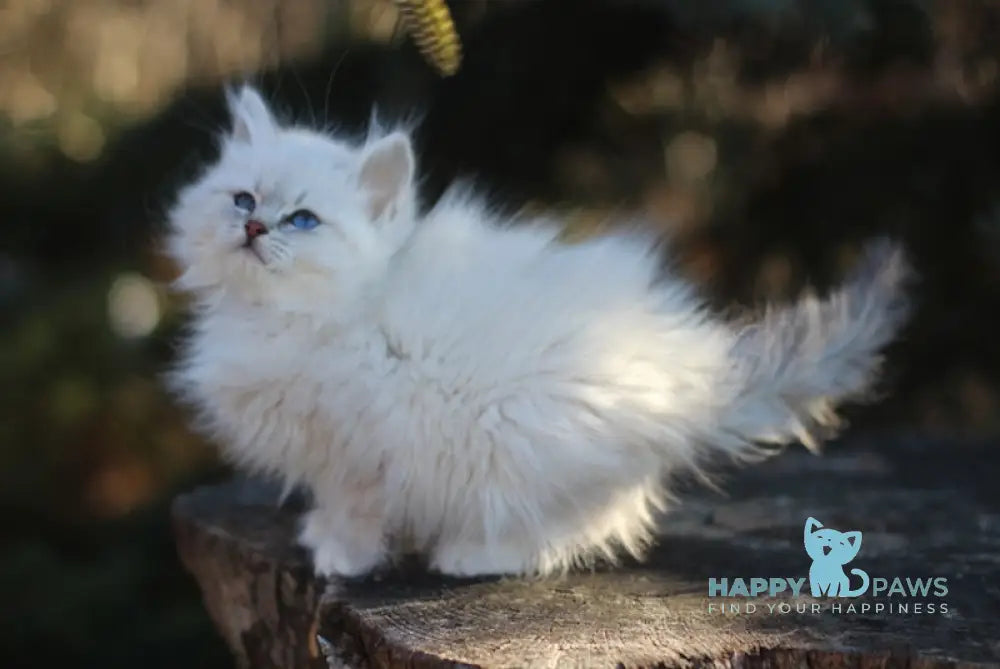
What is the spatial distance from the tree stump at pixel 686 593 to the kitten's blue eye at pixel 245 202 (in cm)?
31

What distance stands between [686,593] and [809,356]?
28 cm

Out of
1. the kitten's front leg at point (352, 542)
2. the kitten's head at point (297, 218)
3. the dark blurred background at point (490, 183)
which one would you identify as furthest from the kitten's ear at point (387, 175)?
the dark blurred background at point (490, 183)

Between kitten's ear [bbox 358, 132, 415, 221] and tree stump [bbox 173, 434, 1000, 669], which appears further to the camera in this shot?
kitten's ear [bbox 358, 132, 415, 221]

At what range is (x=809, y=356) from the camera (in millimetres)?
939

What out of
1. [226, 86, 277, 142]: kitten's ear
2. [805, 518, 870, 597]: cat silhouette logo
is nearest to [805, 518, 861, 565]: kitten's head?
[805, 518, 870, 597]: cat silhouette logo

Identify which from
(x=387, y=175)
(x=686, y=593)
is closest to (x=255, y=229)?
(x=387, y=175)

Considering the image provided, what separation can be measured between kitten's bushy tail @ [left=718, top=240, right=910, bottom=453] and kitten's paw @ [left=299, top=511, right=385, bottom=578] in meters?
0.33

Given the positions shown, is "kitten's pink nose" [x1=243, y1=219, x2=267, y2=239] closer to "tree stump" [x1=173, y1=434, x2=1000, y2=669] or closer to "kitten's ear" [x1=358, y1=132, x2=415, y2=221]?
"kitten's ear" [x1=358, y1=132, x2=415, y2=221]

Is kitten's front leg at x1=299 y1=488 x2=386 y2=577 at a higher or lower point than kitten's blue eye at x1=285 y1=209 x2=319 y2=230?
lower

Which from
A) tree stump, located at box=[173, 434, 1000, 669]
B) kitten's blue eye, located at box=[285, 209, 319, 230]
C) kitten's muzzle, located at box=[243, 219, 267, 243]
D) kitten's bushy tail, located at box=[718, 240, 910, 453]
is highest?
kitten's bushy tail, located at box=[718, 240, 910, 453]

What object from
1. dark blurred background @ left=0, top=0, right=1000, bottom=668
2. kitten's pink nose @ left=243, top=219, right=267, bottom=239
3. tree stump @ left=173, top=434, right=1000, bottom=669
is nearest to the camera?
tree stump @ left=173, top=434, right=1000, bottom=669

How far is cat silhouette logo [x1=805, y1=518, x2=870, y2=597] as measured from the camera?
0.77 meters

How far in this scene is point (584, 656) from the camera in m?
0.65

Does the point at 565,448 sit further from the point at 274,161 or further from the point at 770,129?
the point at 770,129
